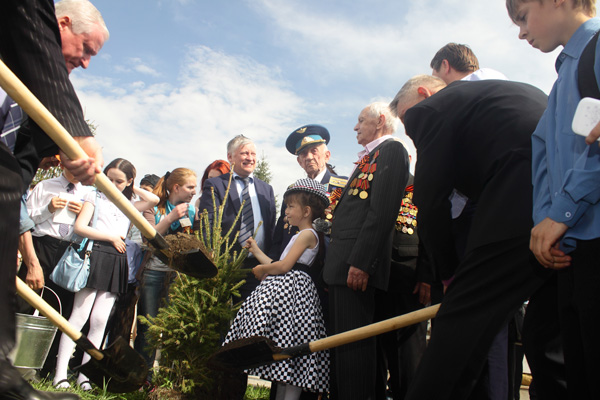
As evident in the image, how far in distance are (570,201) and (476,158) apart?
2.37 ft

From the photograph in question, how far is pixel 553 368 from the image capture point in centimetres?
188

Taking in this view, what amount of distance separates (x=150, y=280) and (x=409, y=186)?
2.93 m

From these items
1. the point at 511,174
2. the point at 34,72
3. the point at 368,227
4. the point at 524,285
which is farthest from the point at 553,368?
the point at 34,72

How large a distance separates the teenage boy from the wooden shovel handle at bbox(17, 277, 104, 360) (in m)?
2.48

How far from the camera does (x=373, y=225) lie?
337 centimetres

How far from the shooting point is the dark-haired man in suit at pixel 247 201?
5.11 meters

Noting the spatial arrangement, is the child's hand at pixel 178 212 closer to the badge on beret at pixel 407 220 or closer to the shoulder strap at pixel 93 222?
the shoulder strap at pixel 93 222

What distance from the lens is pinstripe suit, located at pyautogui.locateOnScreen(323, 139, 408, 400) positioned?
10.5 ft

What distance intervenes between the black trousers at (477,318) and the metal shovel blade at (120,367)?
1940mm

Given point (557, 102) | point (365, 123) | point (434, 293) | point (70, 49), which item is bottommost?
point (434, 293)

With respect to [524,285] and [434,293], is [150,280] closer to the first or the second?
[434,293]

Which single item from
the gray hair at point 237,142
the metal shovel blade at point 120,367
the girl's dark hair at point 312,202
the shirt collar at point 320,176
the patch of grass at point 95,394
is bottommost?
the patch of grass at point 95,394

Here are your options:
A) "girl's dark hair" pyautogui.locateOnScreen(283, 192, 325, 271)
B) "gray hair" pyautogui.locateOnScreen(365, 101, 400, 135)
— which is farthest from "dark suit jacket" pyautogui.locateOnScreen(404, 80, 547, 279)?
"girl's dark hair" pyautogui.locateOnScreen(283, 192, 325, 271)

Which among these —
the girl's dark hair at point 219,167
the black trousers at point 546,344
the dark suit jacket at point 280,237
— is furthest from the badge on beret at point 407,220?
the girl's dark hair at point 219,167
